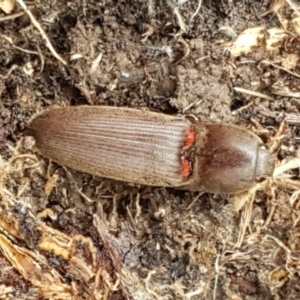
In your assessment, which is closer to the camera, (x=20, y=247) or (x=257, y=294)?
(x=20, y=247)

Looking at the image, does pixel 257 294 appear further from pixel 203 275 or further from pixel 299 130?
pixel 299 130

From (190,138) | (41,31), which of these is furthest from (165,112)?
(41,31)

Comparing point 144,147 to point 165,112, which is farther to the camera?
point 165,112

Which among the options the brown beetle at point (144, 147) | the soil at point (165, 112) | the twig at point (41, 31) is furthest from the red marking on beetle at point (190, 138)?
the twig at point (41, 31)

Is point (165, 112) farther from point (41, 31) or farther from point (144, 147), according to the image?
point (41, 31)

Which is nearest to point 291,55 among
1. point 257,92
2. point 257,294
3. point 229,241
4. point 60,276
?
point 257,92

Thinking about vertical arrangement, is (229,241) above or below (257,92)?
below
